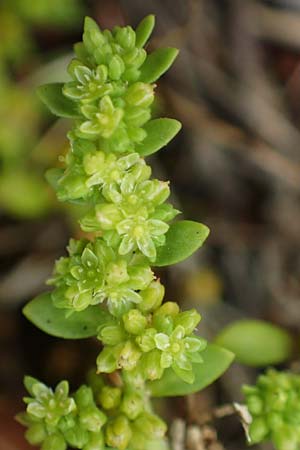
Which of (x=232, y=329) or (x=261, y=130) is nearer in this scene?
(x=232, y=329)

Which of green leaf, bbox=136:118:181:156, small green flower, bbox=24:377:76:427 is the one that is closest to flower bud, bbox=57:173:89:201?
green leaf, bbox=136:118:181:156

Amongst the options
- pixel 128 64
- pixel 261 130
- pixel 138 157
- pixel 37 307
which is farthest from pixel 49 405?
pixel 261 130

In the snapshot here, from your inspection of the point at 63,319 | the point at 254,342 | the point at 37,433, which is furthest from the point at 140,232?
the point at 254,342

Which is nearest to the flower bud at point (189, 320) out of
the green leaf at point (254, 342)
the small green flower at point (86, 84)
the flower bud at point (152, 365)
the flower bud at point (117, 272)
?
the flower bud at point (152, 365)

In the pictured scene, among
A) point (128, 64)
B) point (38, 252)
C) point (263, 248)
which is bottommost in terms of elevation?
point (38, 252)

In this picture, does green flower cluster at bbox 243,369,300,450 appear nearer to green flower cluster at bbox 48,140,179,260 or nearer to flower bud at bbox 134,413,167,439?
flower bud at bbox 134,413,167,439

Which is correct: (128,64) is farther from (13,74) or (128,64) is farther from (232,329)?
(13,74)
